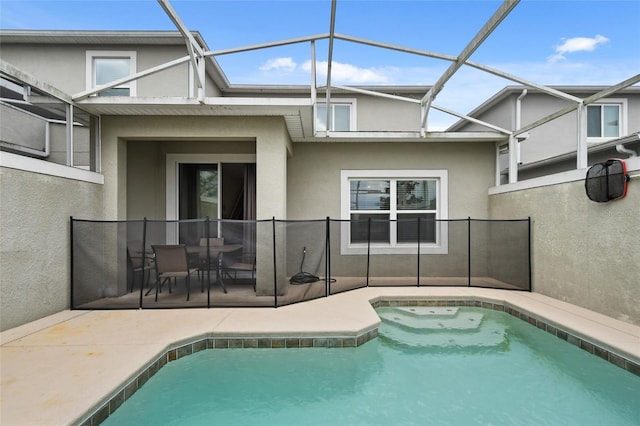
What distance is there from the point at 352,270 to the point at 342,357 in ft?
11.5

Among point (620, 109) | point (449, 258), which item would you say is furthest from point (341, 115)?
point (620, 109)

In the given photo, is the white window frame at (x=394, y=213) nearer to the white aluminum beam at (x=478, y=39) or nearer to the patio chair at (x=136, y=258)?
the white aluminum beam at (x=478, y=39)

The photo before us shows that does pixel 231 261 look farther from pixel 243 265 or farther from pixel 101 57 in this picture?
pixel 101 57

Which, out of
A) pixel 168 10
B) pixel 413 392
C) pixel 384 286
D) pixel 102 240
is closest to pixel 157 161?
pixel 102 240

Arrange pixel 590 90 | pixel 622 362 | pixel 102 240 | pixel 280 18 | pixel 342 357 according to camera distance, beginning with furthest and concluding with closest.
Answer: pixel 590 90
pixel 280 18
pixel 102 240
pixel 342 357
pixel 622 362

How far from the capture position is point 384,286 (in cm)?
606

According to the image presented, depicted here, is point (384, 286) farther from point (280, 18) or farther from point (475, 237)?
point (280, 18)

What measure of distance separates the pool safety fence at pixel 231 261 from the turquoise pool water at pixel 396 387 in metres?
1.45

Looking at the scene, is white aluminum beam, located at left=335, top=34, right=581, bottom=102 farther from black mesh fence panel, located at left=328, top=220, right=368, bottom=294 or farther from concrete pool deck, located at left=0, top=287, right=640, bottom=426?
concrete pool deck, located at left=0, top=287, right=640, bottom=426

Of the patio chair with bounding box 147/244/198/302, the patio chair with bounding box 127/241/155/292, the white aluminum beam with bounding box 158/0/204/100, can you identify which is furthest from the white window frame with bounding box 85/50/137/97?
the patio chair with bounding box 147/244/198/302

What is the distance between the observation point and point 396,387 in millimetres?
3104

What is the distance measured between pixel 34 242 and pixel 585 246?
755 cm

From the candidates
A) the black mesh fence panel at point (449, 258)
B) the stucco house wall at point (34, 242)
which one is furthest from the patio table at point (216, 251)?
the black mesh fence panel at point (449, 258)

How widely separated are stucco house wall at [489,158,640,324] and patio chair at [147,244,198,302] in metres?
5.82
